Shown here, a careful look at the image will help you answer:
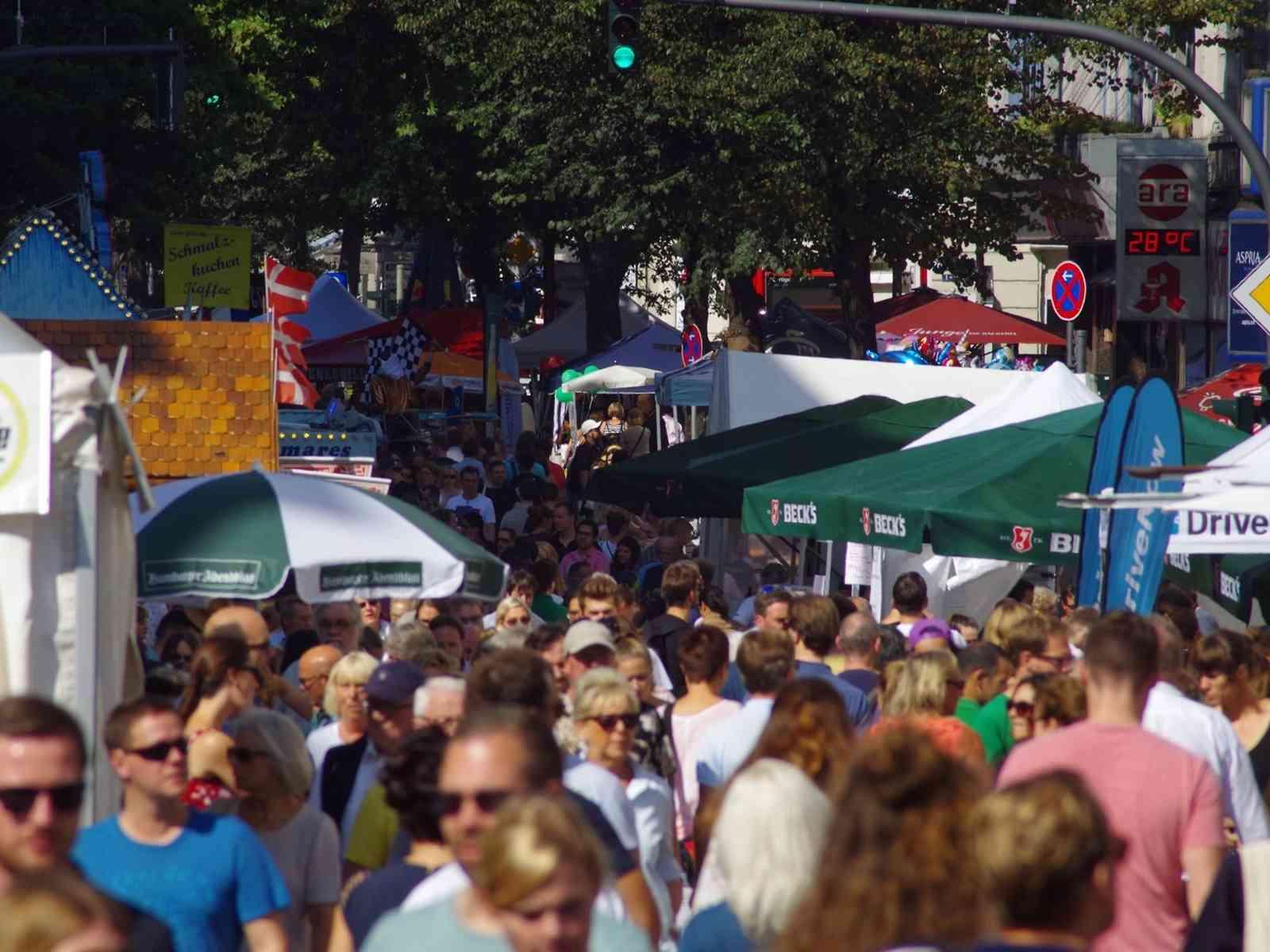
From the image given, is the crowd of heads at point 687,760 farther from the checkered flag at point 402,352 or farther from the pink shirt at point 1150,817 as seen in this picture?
the checkered flag at point 402,352

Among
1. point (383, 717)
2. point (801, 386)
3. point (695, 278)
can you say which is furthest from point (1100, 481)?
point (695, 278)

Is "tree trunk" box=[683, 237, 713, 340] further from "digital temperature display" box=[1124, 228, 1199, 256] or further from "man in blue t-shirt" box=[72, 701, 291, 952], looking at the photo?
"man in blue t-shirt" box=[72, 701, 291, 952]

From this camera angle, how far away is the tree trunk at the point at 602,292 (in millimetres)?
44594

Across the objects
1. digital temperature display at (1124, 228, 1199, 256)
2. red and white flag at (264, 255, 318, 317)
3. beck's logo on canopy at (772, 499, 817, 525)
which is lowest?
beck's logo on canopy at (772, 499, 817, 525)

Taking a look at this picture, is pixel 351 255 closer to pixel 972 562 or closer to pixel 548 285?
pixel 548 285

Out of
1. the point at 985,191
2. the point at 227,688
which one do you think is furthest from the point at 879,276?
the point at 227,688

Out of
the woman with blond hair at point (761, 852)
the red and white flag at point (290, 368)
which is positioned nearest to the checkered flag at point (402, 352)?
the red and white flag at point (290, 368)

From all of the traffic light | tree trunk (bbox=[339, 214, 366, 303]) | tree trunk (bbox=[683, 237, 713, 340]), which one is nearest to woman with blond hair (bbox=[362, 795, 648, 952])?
the traffic light

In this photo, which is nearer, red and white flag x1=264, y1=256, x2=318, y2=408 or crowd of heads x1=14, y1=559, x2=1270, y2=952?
crowd of heads x1=14, y1=559, x2=1270, y2=952

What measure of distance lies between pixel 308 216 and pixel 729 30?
17.3 metres

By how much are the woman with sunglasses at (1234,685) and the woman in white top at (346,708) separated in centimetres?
300

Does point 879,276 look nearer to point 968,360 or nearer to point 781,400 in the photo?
point 968,360

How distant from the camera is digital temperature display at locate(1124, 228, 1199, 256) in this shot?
21.5 metres

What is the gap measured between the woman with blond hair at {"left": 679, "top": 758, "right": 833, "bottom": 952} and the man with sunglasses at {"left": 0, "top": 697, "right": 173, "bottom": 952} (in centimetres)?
126
